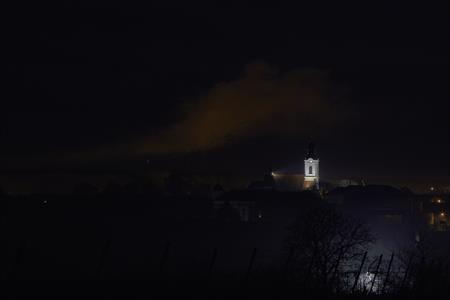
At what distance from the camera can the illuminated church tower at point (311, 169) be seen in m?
167

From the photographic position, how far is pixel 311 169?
168m

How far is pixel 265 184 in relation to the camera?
171875 millimetres

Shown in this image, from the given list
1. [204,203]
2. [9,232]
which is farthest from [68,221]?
[204,203]

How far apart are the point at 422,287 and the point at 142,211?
91187 millimetres

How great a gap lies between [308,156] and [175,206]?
44069mm

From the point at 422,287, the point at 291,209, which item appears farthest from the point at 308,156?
the point at 422,287

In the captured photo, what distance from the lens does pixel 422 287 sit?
2419cm

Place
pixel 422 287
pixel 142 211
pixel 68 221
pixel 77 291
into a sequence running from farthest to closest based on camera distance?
1. pixel 142 211
2. pixel 68 221
3. pixel 422 287
4. pixel 77 291

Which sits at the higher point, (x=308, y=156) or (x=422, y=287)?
(x=308, y=156)

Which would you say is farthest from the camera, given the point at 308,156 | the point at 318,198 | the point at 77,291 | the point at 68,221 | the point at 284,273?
the point at 308,156

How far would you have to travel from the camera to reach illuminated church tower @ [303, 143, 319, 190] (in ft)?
548

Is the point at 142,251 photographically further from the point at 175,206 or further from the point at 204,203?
the point at 204,203

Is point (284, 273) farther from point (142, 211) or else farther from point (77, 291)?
point (142, 211)

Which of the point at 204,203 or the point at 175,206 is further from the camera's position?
the point at 204,203
